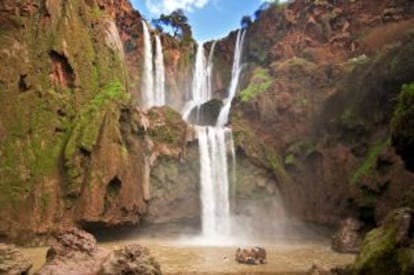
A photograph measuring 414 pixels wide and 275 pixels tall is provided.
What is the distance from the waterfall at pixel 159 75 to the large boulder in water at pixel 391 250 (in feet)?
107

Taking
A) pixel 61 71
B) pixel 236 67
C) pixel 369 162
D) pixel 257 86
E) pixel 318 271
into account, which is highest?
pixel 236 67

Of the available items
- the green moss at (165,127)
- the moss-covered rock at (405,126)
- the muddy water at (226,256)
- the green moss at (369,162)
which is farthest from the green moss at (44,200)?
the moss-covered rock at (405,126)

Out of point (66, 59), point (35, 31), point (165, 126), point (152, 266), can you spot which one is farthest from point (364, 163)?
point (35, 31)

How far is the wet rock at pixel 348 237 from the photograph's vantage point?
73.7 feet

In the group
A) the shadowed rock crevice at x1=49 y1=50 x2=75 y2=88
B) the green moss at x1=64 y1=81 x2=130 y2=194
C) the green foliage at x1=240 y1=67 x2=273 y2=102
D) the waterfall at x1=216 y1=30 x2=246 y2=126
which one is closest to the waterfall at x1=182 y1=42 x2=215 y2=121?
the waterfall at x1=216 y1=30 x2=246 y2=126

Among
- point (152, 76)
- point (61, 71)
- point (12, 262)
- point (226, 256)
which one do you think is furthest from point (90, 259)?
point (152, 76)

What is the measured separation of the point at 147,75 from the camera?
4184cm

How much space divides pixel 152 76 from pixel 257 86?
10723 millimetres

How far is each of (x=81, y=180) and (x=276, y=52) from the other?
79.0ft

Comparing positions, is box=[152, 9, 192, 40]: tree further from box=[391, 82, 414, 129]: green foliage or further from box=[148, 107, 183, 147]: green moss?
box=[391, 82, 414, 129]: green foliage

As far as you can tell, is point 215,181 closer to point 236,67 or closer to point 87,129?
point 87,129

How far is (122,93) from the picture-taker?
1123 inches

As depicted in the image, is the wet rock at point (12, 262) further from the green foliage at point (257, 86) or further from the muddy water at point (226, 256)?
the green foliage at point (257, 86)

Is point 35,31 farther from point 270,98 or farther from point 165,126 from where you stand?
point 270,98
